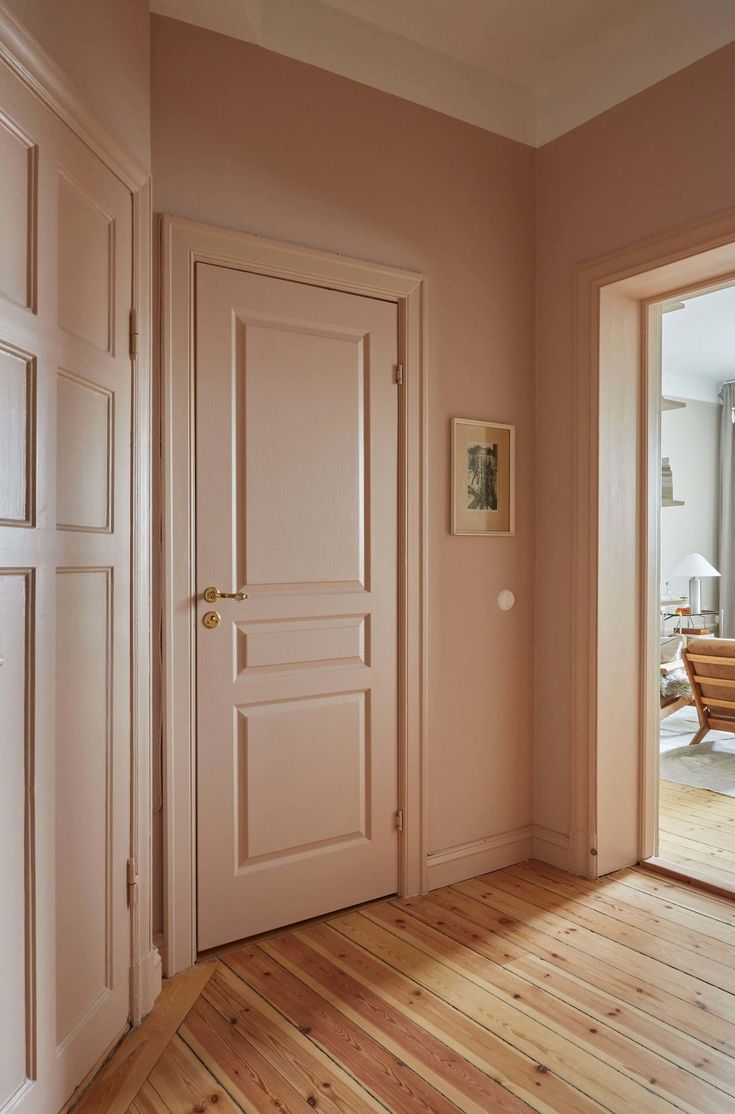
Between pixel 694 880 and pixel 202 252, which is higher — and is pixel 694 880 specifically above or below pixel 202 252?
below

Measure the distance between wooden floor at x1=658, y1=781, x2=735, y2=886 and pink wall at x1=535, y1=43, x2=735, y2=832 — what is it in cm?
54

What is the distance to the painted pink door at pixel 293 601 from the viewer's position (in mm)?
2383

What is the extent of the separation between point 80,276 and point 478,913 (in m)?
2.32

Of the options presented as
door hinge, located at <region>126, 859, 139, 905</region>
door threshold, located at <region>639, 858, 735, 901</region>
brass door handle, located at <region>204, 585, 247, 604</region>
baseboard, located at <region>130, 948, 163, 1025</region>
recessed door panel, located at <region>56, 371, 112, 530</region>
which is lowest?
door threshold, located at <region>639, 858, 735, 901</region>

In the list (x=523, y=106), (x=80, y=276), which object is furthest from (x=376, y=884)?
(x=523, y=106)

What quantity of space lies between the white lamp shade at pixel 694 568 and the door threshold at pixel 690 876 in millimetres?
4169

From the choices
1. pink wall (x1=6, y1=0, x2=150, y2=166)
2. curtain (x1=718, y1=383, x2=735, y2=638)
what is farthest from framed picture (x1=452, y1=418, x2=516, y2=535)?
curtain (x1=718, y1=383, x2=735, y2=638)

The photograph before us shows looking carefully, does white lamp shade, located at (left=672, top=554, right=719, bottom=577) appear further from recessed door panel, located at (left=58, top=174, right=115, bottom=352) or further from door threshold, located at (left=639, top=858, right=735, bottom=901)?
recessed door panel, located at (left=58, top=174, right=115, bottom=352)

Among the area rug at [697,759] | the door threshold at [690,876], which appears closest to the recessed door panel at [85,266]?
the door threshold at [690,876]

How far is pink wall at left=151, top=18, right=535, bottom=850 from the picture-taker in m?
2.35

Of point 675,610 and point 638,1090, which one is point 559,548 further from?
point 675,610

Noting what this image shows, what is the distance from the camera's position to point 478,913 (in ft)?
Answer: 8.76

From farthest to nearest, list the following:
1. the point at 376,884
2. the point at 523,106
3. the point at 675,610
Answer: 1. the point at 675,610
2. the point at 523,106
3. the point at 376,884

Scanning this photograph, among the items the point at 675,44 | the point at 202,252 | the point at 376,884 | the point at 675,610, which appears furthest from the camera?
the point at 675,610
